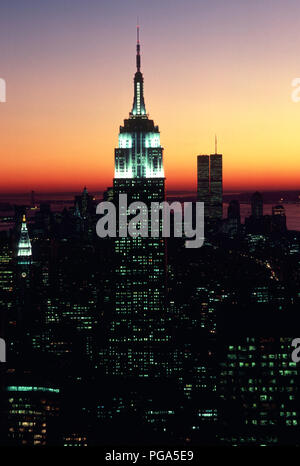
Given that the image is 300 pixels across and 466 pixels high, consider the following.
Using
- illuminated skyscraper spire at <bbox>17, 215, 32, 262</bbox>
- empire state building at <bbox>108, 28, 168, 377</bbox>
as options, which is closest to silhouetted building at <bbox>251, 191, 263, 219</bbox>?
empire state building at <bbox>108, 28, 168, 377</bbox>

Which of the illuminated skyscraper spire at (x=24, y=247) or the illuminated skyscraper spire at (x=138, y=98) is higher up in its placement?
the illuminated skyscraper spire at (x=138, y=98)

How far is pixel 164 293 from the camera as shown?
15.5 m

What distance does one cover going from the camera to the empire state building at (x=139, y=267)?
1389cm

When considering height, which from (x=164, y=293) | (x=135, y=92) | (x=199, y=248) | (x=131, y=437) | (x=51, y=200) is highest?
(x=135, y=92)

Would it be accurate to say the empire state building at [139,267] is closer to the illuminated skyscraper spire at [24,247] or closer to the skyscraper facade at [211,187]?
the skyscraper facade at [211,187]

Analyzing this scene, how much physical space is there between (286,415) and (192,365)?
2023mm

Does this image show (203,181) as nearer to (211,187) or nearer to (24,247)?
(211,187)

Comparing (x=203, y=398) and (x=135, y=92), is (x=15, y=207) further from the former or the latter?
(x=203, y=398)

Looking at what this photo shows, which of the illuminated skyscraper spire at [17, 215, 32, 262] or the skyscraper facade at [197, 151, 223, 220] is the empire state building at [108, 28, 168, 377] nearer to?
the skyscraper facade at [197, 151, 223, 220]

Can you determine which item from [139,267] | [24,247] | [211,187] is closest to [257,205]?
[211,187]

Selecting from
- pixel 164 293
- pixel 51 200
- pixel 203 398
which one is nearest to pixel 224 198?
pixel 164 293

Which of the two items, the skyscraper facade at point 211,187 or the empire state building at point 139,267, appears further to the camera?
the skyscraper facade at point 211,187

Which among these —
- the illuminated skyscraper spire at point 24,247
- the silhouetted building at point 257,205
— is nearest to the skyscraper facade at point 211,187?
the silhouetted building at point 257,205

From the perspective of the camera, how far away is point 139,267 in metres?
15.8
